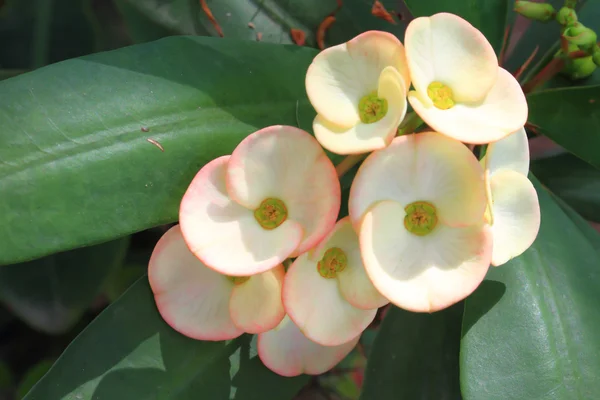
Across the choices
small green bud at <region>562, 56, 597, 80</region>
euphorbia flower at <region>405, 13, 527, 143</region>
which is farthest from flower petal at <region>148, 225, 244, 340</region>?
small green bud at <region>562, 56, 597, 80</region>

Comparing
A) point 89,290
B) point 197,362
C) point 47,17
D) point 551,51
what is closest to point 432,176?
point 197,362

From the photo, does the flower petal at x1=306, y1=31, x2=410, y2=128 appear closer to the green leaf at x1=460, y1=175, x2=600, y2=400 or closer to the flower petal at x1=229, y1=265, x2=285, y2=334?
the flower petal at x1=229, y1=265, x2=285, y2=334

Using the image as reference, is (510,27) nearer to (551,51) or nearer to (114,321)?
(551,51)

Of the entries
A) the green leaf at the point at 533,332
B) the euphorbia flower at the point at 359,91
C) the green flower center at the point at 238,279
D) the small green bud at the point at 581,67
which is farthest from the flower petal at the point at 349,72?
the small green bud at the point at 581,67

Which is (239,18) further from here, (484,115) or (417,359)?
(417,359)

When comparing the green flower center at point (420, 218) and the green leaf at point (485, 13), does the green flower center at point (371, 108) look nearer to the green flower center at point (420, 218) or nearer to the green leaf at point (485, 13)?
the green flower center at point (420, 218)

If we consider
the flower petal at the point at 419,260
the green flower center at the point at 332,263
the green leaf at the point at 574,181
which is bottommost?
the green leaf at the point at 574,181

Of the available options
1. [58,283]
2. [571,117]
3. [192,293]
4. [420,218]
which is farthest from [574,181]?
[58,283]
